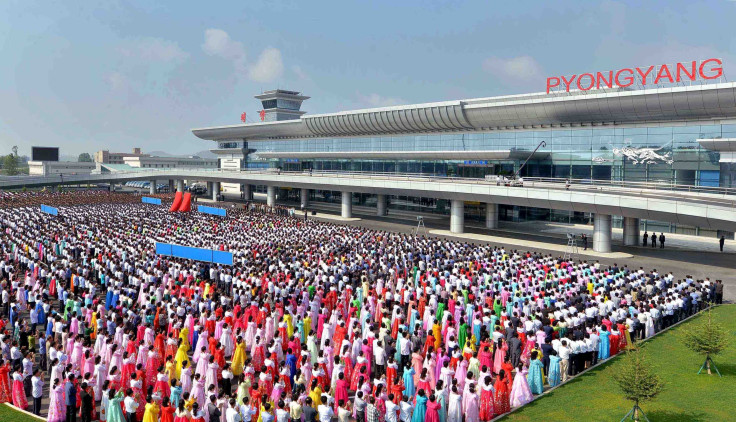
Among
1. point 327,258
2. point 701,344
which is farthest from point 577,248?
point 701,344

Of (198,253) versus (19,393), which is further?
(198,253)

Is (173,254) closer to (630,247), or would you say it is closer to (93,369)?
(93,369)

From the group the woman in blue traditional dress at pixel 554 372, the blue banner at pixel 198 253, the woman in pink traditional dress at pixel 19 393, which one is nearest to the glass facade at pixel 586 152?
the woman in blue traditional dress at pixel 554 372

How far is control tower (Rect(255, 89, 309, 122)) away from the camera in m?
102

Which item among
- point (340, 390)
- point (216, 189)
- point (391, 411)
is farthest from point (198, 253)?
point (216, 189)

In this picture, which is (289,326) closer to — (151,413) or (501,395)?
(151,413)

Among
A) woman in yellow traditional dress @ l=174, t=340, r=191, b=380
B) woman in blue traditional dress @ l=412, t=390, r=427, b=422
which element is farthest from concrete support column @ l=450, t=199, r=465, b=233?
woman in blue traditional dress @ l=412, t=390, r=427, b=422

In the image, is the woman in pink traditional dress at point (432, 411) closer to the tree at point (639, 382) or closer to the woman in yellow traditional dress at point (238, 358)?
the tree at point (639, 382)

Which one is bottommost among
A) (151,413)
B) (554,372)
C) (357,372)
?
(554,372)

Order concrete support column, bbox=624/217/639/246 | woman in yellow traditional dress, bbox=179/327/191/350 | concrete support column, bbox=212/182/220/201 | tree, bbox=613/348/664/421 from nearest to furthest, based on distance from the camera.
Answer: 1. tree, bbox=613/348/664/421
2. woman in yellow traditional dress, bbox=179/327/191/350
3. concrete support column, bbox=624/217/639/246
4. concrete support column, bbox=212/182/220/201

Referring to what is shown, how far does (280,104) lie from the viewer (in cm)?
10188

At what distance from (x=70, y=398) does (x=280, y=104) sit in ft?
306

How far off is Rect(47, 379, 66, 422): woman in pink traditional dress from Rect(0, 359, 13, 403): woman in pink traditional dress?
2116 millimetres

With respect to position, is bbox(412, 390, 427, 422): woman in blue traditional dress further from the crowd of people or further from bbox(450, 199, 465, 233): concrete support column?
bbox(450, 199, 465, 233): concrete support column
